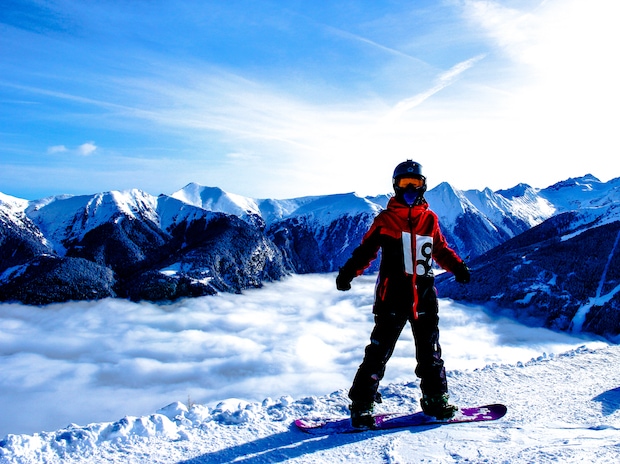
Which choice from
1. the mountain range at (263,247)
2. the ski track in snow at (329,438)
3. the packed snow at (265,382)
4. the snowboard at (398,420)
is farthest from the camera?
the mountain range at (263,247)

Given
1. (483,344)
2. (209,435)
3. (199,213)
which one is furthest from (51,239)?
(209,435)

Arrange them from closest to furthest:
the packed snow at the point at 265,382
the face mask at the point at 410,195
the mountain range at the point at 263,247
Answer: the packed snow at the point at 265,382
the face mask at the point at 410,195
the mountain range at the point at 263,247

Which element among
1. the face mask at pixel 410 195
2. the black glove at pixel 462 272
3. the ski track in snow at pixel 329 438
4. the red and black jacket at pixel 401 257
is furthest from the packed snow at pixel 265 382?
the face mask at pixel 410 195

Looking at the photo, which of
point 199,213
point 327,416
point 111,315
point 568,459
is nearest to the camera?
point 568,459

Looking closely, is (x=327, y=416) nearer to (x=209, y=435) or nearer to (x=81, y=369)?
(x=209, y=435)

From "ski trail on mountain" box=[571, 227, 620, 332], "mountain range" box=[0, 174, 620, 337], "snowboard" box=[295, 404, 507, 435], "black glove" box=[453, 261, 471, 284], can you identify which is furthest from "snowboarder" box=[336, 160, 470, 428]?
"ski trail on mountain" box=[571, 227, 620, 332]

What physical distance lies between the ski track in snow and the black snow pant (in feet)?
2.03

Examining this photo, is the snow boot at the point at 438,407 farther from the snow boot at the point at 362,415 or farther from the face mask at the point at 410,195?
the face mask at the point at 410,195

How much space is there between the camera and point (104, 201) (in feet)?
449

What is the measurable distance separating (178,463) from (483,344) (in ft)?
215

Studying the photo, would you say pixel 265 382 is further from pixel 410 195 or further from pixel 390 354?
pixel 410 195

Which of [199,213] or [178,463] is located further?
[199,213]

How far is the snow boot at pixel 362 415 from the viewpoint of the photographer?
569 cm

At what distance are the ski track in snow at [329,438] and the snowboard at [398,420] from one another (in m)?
0.13
